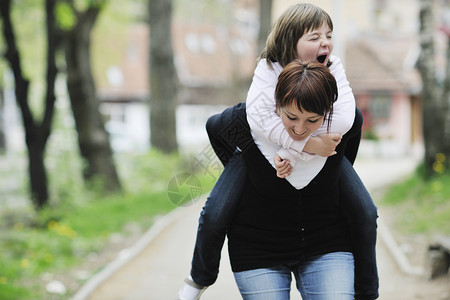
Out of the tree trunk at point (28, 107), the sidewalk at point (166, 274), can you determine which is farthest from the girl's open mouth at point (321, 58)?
the tree trunk at point (28, 107)

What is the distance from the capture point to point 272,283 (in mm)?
2799

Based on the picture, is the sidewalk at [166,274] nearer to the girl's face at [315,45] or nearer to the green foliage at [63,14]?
the girl's face at [315,45]

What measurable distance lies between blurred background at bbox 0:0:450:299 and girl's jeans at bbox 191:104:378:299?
21 cm

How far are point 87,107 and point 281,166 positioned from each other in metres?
11.6

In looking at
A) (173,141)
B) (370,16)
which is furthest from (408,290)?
(370,16)

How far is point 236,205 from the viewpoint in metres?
2.85

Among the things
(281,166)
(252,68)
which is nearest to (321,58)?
(281,166)

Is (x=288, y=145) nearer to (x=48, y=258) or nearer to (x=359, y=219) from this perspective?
(x=359, y=219)

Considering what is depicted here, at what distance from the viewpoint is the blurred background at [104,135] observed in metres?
8.12

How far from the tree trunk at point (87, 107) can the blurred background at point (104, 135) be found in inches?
1.0

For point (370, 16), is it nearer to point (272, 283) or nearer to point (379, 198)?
point (379, 198)

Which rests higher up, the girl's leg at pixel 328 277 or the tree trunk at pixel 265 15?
the girl's leg at pixel 328 277

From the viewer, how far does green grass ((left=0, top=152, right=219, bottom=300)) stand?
673 centimetres

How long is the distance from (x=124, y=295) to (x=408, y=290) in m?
2.96
